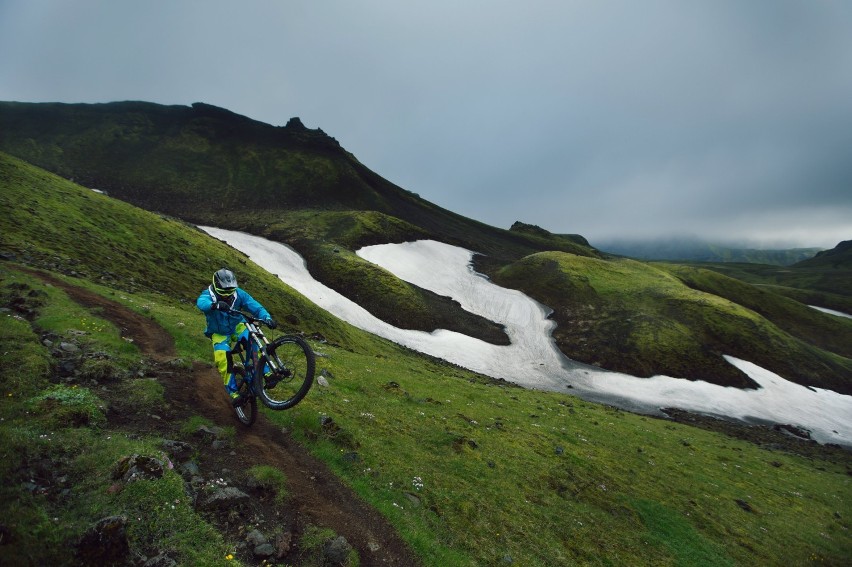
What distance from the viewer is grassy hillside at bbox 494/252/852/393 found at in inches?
2938

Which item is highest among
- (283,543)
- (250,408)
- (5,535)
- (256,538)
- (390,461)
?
(250,408)

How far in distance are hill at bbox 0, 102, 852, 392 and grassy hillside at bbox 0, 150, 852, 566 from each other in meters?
39.3

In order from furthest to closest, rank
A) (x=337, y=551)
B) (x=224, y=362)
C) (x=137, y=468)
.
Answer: (x=224, y=362) → (x=337, y=551) → (x=137, y=468)

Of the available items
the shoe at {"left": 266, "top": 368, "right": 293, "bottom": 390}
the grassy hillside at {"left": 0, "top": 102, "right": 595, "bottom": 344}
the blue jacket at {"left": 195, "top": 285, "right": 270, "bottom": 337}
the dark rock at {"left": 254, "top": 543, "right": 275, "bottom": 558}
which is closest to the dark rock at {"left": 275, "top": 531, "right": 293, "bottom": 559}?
the dark rock at {"left": 254, "top": 543, "right": 275, "bottom": 558}

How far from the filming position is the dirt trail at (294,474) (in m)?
9.57

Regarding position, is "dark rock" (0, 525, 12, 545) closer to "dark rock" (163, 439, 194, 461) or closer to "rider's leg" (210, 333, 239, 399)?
"dark rock" (163, 439, 194, 461)

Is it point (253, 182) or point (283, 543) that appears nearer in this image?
point (283, 543)

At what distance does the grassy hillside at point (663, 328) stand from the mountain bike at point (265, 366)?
7041 centimetres

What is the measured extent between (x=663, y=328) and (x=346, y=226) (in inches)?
3273

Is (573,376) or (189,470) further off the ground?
(189,470)

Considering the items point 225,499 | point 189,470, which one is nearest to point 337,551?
point 225,499

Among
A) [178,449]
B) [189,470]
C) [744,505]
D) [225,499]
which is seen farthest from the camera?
[744,505]

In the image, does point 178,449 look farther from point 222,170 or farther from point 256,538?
point 222,170

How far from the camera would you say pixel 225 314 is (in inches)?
525
